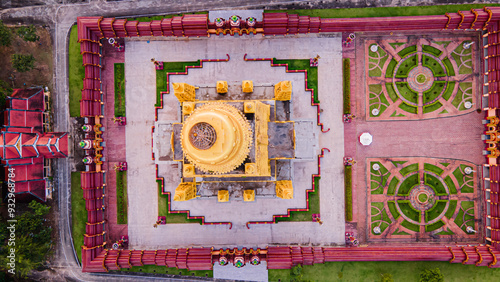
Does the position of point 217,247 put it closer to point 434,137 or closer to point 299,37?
point 299,37

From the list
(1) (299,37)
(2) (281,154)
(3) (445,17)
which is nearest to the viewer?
(2) (281,154)

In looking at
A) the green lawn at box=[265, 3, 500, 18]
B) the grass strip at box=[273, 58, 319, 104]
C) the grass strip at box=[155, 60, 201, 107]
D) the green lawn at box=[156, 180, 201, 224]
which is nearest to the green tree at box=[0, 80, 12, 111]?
the grass strip at box=[155, 60, 201, 107]

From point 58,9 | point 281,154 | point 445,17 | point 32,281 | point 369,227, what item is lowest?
point 32,281

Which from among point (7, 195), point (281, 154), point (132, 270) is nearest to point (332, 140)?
point (281, 154)

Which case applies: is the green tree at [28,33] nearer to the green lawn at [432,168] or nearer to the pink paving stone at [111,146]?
the pink paving stone at [111,146]

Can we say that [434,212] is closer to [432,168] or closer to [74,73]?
[432,168]

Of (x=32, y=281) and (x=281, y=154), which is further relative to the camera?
(x=32, y=281)

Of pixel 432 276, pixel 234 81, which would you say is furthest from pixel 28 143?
pixel 432 276
